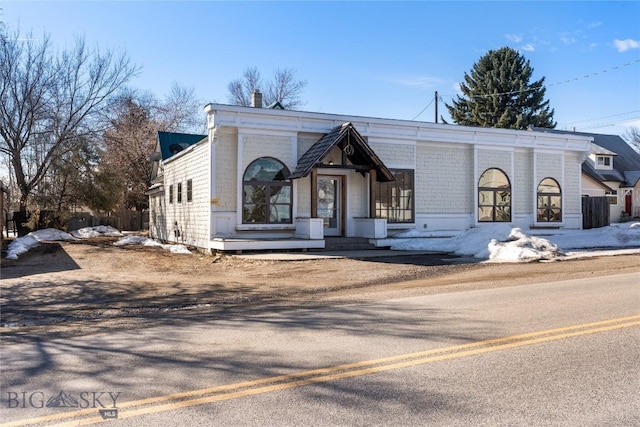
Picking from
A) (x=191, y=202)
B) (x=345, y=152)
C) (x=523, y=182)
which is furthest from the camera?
(x=523, y=182)

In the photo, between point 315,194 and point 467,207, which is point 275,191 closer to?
point 315,194

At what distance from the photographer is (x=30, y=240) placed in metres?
22.1

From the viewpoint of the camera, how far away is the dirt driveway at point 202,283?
312 inches

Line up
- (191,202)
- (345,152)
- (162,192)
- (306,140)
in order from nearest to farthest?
1. (345,152)
2. (306,140)
3. (191,202)
4. (162,192)

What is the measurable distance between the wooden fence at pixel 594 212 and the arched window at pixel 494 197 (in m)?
5.38

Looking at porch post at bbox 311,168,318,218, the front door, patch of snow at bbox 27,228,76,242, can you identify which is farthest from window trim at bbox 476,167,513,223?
patch of snow at bbox 27,228,76,242

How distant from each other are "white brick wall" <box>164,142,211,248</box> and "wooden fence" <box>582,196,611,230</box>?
18.1 m

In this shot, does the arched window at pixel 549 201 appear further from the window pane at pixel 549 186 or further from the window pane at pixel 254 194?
the window pane at pixel 254 194

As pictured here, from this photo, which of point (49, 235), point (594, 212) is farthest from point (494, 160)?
point (49, 235)

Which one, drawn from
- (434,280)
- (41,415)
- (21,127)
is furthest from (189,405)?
(21,127)

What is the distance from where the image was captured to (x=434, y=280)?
11.2 metres

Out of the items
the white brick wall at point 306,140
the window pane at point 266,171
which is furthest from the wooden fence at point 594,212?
the window pane at point 266,171

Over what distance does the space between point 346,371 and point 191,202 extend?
16.1 meters

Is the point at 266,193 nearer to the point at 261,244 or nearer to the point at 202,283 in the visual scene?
the point at 261,244
